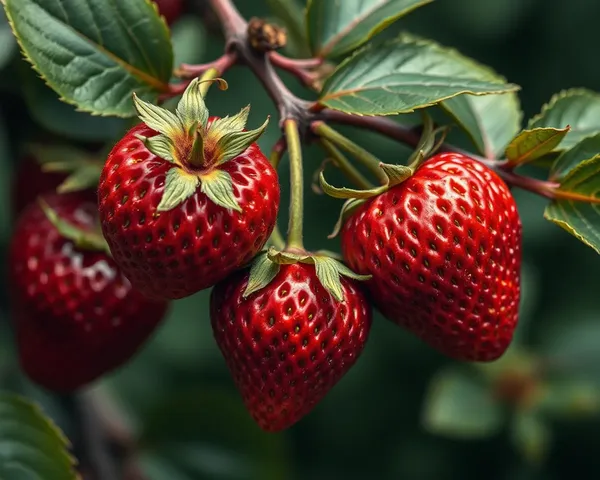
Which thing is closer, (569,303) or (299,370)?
(299,370)

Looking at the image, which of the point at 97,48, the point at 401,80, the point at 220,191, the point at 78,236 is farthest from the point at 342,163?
the point at 78,236

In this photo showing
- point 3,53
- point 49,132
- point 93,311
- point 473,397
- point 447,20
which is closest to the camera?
point 93,311

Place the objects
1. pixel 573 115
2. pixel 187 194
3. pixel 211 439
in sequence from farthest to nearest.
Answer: pixel 211 439 → pixel 573 115 → pixel 187 194

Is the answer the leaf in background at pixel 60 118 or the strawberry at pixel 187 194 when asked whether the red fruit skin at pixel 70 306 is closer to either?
the leaf in background at pixel 60 118

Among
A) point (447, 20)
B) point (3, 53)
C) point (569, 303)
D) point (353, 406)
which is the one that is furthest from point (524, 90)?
point (3, 53)

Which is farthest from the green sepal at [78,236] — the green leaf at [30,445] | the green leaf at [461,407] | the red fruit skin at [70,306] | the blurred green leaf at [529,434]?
the blurred green leaf at [529,434]

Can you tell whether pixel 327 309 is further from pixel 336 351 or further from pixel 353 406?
pixel 353 406

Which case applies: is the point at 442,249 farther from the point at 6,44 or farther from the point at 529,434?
the point at 529,434
